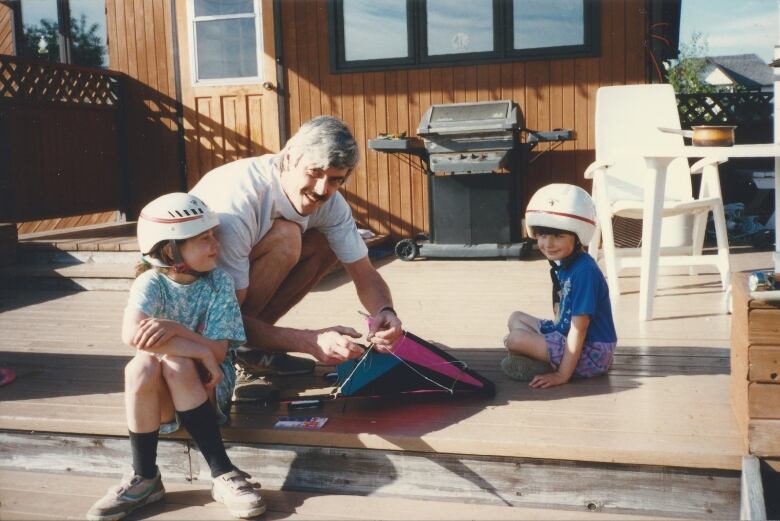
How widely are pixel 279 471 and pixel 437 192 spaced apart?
3.81 meters

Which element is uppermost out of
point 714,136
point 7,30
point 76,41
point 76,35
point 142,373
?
point 76,35

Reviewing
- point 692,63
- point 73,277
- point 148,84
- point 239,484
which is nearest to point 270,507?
point 239,484

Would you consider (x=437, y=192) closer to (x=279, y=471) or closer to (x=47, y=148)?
(x=47, y=148)

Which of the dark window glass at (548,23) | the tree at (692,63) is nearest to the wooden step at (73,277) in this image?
the dark window glass at (548,23)

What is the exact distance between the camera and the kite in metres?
2.49

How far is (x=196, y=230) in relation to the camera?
7.34 ft

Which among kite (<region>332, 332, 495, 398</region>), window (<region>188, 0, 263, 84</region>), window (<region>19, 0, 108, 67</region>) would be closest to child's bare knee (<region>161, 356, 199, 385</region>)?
kite (<region>332, 332, 495, 398</region>)

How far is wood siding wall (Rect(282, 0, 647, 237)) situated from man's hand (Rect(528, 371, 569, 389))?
3837 mm

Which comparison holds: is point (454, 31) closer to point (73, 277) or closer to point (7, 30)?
point (73, 277)

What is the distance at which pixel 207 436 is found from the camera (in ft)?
7.11

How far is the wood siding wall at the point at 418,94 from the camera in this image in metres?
6.02

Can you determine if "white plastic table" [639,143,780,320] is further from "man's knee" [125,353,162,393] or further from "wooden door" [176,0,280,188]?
"wooden door" [176,0,280,188]

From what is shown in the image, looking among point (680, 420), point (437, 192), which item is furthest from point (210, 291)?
point (437, 192)

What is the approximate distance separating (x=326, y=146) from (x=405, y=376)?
744mm
